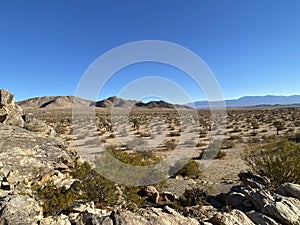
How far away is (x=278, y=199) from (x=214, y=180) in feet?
18.7

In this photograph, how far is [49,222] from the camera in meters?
4.74

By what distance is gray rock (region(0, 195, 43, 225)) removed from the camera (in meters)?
4.46

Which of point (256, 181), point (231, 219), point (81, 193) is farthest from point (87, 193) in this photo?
point (256, 181)

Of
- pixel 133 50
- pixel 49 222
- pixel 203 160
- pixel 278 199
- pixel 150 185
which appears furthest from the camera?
pixel 203 160

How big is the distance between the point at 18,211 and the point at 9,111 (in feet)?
26.0

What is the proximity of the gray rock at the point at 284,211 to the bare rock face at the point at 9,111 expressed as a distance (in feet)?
31.5

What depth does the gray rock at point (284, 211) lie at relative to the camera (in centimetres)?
559

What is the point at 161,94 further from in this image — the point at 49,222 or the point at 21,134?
the point at 49,222

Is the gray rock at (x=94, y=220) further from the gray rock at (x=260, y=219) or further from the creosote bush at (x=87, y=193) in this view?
the gray rock at (x=260, y=219)

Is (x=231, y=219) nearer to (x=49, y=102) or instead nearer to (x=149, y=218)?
(x=149, y=218)

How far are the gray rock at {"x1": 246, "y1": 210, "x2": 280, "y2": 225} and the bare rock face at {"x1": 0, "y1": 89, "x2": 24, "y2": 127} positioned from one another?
9348 mm

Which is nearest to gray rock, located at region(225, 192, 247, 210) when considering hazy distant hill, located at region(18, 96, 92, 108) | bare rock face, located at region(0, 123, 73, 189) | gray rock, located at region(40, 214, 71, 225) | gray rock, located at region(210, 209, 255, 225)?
gray rock, located at region(210, 209, 255, 225)

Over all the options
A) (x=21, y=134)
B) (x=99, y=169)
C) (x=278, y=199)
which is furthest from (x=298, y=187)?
(x=21, y=134)

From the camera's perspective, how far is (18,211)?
4.64m
